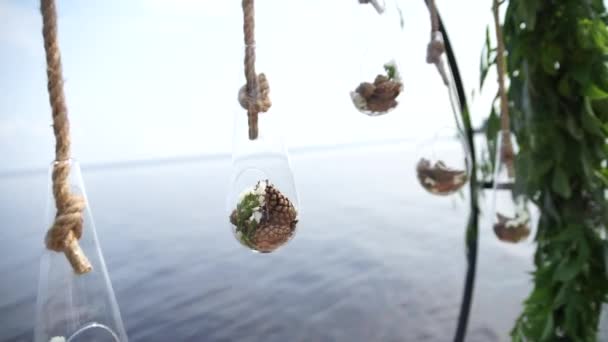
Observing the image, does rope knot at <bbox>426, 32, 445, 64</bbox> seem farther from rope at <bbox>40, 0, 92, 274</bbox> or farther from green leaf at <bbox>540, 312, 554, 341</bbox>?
green leaf at <bbox>540, 312, 554, 341</bbox>

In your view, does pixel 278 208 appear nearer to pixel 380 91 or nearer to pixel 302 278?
pixel 380 91

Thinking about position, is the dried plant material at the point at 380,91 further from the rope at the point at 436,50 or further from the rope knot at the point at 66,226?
the rope knot at the point at 66,226

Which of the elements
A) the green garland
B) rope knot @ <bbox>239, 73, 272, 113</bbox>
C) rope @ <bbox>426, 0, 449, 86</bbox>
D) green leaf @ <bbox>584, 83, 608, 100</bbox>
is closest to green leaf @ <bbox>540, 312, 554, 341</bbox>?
the green garland

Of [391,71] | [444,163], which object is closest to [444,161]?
[444,163]

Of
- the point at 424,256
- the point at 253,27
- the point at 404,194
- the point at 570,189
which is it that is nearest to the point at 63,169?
the point at 253,27

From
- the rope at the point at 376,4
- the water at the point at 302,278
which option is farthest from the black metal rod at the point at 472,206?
the water at the point at 302,278

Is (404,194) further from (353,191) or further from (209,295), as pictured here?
(209,295)

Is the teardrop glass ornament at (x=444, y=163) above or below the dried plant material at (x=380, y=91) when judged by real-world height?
below

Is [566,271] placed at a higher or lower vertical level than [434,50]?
lower
